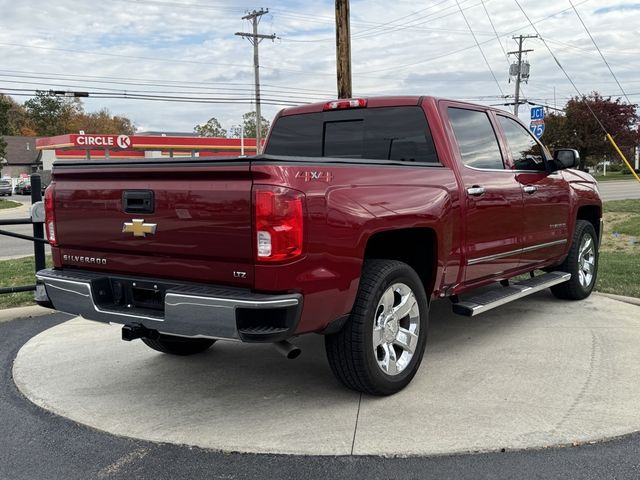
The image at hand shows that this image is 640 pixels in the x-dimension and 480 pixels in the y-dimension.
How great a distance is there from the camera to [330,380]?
14.6 feet

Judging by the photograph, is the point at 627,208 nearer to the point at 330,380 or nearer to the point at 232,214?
the point at 330,380

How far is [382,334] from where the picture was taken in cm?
398

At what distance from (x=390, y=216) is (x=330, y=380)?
132 cm

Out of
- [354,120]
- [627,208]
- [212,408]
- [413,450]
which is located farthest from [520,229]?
[627,208]

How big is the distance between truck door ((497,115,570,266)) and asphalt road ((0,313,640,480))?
2.44 meters

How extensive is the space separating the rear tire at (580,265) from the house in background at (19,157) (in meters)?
79.8

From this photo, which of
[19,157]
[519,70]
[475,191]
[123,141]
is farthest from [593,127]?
[19,157]

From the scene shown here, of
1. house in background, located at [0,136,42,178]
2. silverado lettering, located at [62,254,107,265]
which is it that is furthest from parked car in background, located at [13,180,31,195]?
silverado lettering, located at [62,254,107,265]

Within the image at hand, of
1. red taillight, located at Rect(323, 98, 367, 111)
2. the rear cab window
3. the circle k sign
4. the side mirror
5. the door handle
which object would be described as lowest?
the door handle

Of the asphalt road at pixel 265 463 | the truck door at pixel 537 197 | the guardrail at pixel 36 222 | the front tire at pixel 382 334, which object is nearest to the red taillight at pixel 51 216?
the asphalt road at pixel 265 463

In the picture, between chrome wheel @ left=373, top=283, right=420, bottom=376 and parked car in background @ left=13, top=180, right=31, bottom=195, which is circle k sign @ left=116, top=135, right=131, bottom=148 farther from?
chrome wheel @ left=373, top=283, right=420, bottom=376

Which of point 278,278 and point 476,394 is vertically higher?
point 278,278

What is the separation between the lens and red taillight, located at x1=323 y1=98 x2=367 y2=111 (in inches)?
201

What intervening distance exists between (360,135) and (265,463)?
2849 mm
